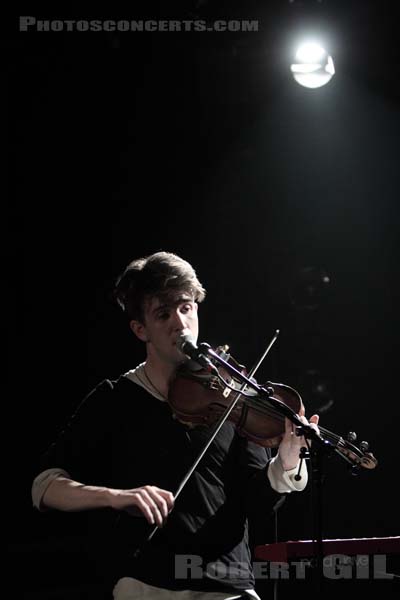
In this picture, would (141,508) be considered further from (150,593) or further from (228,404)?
(228,404)

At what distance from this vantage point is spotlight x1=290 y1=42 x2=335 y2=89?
13.6ft

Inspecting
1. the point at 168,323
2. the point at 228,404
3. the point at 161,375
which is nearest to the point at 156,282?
the point at 168,323

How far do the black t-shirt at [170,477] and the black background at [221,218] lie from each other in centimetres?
209

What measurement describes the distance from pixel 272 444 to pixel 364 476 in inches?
97.0

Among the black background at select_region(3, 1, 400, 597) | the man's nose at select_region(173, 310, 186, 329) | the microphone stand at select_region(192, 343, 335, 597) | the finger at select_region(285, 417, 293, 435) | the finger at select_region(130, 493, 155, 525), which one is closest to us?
the finger at select_region(130, 493, 155, 525)

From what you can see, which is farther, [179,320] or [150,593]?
[179,320]

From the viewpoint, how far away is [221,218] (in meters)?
4.79

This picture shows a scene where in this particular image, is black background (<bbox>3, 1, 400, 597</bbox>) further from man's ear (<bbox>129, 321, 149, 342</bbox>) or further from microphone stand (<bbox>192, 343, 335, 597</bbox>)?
microphone stand (<bbox>192, 343, 335, 597</bbox>)

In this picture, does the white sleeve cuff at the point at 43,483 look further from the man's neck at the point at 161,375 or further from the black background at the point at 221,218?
the black background at the point at 221,218

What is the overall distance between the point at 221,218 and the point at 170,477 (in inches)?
110

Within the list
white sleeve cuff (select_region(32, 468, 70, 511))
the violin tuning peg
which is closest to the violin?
the violin tuning peg

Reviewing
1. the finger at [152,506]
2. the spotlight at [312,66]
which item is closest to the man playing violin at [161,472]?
the finger at [152,506]

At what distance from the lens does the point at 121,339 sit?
14.9ft

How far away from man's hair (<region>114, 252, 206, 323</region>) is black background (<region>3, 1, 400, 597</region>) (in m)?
2.05
